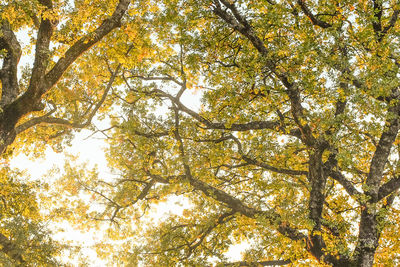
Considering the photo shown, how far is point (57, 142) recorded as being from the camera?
14922 mm

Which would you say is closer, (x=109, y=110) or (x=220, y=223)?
(x=220, y=223)

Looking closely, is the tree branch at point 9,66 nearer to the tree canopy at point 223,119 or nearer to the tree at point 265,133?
the tree canopy at point 223,119

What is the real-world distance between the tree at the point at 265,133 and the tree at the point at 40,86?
1787mm

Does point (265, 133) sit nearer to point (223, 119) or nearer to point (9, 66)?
point (223, 119)

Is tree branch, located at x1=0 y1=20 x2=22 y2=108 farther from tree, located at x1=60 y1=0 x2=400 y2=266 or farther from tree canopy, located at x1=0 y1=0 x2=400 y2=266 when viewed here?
tree, located at x1=60 y1=0 x2=400 y2=266

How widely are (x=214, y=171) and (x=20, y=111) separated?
27.6 feet

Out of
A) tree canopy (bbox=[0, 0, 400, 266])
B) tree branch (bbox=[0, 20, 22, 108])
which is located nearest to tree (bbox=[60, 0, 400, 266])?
tree canopy (bbox=[0, 0, 400, 266])

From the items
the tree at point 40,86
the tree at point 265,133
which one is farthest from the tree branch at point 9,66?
the tree at point 265,133

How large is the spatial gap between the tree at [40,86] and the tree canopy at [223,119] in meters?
0.06

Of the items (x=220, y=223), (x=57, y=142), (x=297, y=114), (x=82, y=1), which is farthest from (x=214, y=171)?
(x=82, y=1)

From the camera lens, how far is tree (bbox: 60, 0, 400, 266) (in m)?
9.74

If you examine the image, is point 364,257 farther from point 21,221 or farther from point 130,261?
Answer: point 21,221

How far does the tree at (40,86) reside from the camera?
9023 mm

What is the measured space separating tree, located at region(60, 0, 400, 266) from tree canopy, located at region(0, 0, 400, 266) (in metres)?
0.06
